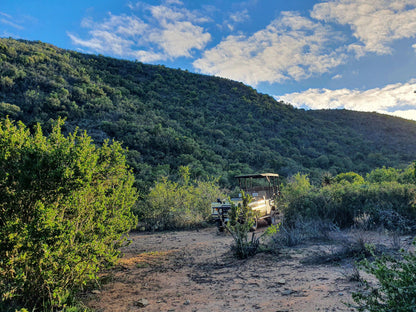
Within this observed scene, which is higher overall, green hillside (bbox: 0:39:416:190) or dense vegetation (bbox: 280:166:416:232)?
green hillside (bbox: 0:39:416:190)

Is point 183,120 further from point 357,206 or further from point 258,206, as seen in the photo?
point 357,206

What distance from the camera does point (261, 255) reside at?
7.01m

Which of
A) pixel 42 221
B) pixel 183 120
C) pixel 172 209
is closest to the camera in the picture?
pixel 42 221

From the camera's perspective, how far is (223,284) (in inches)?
204

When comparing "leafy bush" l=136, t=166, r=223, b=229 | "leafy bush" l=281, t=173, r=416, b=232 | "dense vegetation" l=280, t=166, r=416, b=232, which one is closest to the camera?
"dense vegetation" l=280, t=166, r=416, b=232

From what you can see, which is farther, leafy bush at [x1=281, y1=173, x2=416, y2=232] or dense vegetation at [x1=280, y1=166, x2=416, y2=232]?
leafy bush at [x1=281, y1=173, x2=416, y2=232]

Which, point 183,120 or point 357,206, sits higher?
point 183,120

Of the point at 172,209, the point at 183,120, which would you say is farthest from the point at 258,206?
the point at 183,120

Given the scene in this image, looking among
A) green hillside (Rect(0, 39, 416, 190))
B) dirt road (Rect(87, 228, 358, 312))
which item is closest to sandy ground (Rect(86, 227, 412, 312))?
dirt road (Rect(87, 228, 358, 312))

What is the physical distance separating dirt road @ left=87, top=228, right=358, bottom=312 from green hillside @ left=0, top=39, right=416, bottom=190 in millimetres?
11167

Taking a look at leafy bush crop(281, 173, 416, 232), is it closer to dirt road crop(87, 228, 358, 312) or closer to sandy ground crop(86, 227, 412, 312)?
sandy ground crop(86, 227, 412, 312)

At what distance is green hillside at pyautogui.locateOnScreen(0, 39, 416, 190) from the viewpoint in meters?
25.0

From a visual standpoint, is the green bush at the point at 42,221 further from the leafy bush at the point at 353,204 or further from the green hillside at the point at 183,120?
the green hillside at the point at 183,120

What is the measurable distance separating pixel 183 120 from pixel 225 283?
30.1m
